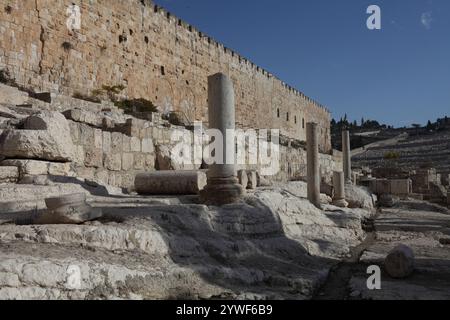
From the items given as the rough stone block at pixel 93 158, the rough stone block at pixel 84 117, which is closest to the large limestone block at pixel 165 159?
the rough stone block at pixel 84 117

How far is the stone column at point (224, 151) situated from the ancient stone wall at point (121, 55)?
9277 millimetres

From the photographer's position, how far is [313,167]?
12.8 m

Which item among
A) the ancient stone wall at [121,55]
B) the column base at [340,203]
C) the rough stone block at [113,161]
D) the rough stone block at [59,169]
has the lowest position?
the column base at [340,203]

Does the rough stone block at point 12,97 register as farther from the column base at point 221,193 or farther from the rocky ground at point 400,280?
the rocky ground at point 400,280

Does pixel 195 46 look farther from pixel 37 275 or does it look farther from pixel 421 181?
pixel 37 275

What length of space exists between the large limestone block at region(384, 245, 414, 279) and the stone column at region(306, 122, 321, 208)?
5.55 m

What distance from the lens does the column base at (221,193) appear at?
777 cm

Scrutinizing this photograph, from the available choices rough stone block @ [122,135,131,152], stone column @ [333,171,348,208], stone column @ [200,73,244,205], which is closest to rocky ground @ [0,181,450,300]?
stone column @ [200,73,244,205]

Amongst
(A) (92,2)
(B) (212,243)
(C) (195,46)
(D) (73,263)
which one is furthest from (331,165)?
(D) (73,263)

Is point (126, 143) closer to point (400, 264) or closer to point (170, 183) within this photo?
point (170, 183)

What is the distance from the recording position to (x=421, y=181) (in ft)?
81.2

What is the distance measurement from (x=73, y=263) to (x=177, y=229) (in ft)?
6.37

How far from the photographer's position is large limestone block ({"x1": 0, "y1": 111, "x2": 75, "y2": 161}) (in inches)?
295

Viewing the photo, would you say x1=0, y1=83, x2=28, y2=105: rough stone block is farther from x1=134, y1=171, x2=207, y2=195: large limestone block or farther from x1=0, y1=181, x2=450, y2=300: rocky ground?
x1=0, y1=181, x2=450, y2=300: rocky ground
